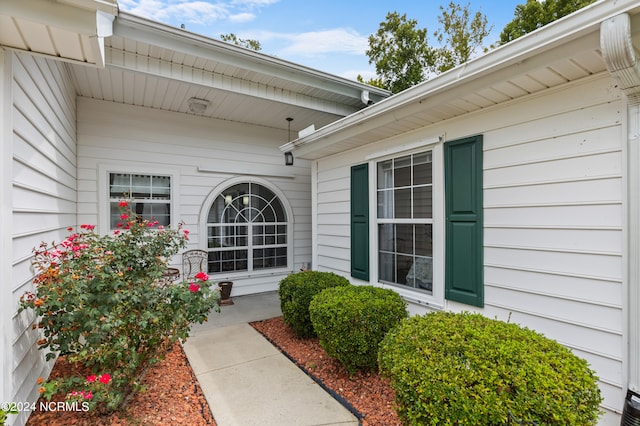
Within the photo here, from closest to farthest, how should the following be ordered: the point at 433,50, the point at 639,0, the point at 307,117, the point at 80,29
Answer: the point at 639,0
the point at 80,29
the point at 307,117
the point at 433,50

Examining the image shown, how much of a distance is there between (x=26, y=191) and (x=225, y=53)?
9.03ft

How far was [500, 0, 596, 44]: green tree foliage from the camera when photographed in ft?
32.8

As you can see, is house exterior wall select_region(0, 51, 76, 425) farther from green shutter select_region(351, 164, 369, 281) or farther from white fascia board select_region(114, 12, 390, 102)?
green shutter select_region(351, 164, 369, 281)

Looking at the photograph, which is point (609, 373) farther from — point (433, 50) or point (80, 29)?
point (433, 50)

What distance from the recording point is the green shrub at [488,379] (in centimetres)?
147

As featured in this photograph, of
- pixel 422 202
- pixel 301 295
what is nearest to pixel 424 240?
pixel 422 202

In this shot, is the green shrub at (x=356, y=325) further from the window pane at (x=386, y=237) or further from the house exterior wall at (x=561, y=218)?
the window pane at (x=386, y=237)

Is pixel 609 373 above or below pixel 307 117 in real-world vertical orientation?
below

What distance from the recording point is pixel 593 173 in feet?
7.29

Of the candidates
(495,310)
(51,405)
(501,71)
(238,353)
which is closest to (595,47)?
(501,71)

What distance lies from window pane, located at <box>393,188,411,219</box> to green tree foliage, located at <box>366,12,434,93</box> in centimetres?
932

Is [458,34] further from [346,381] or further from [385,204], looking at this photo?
[346,381]

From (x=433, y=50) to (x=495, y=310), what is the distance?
1218 centimetres

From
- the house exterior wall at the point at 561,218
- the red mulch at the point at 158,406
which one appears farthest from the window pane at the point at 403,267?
the red mulch at the point at 158,406
